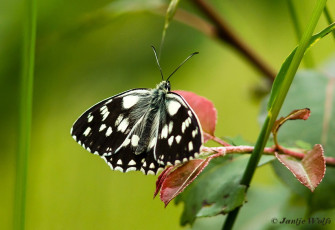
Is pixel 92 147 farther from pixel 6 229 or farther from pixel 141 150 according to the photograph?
pixel 6 229

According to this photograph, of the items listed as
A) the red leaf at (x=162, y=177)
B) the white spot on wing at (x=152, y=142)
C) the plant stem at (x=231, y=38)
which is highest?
the plant stem at (x=231, y=38)

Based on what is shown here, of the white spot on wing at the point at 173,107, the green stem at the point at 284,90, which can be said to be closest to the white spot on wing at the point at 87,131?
the white spot on wing at the point at 173,107

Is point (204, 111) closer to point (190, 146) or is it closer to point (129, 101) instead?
point (190, 146)

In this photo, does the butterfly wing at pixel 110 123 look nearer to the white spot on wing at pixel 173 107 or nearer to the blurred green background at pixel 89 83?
the white spot on wing at pixel 173 107

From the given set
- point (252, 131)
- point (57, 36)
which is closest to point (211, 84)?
point (252, 131)

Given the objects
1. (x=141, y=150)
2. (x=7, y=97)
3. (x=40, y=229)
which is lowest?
(x=40, y=229)

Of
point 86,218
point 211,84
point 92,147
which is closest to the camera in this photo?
point 92,147
